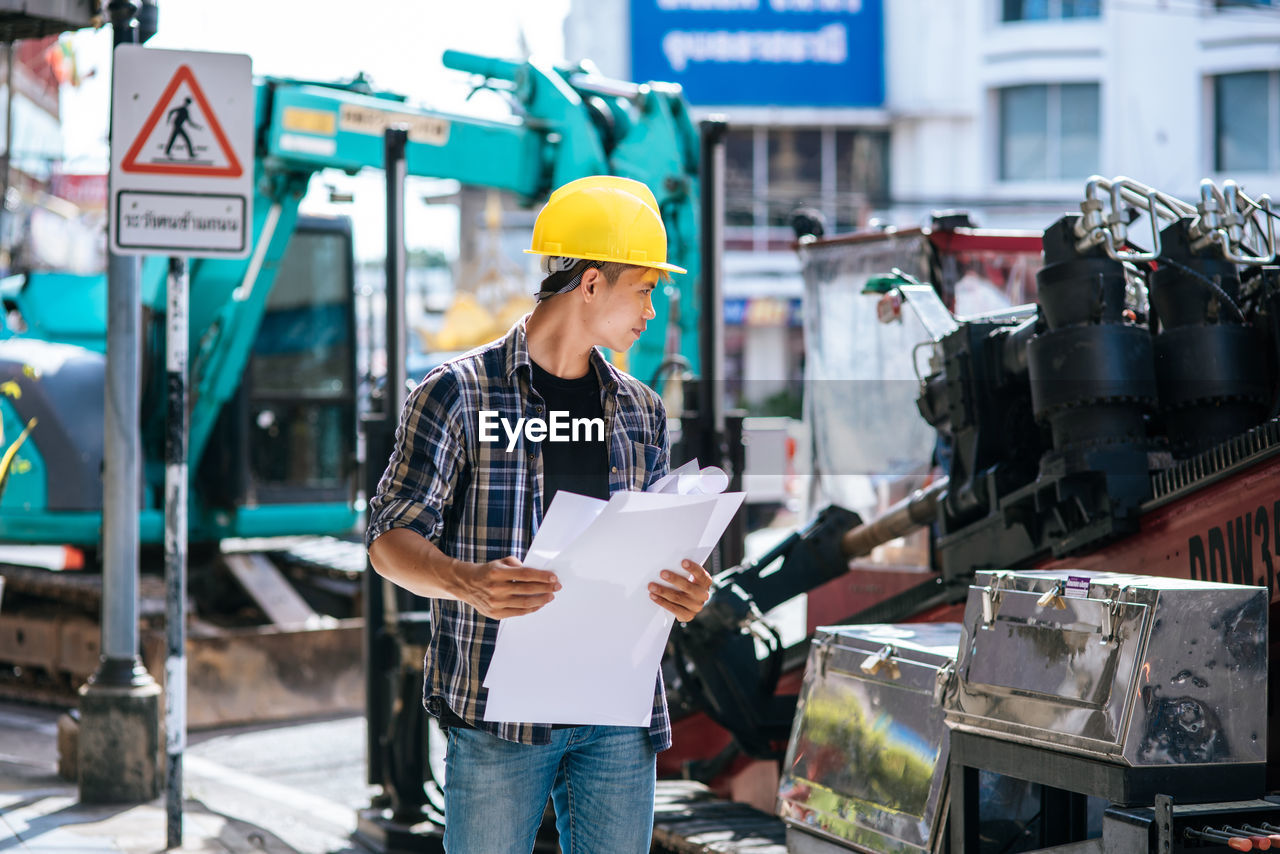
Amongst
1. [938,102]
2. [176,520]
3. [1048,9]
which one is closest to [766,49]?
[938,102]

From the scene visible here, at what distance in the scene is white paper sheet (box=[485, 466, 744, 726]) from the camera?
103 inches

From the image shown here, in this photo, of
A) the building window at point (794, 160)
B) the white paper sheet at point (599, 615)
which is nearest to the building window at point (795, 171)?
the building window at point (794, 160)

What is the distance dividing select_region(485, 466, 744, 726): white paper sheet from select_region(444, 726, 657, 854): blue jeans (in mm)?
99

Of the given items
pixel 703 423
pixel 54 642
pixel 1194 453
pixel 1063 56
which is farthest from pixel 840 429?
pixel 1063 56

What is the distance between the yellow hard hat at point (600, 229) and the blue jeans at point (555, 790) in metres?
0.94

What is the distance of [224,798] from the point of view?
23.7 feet

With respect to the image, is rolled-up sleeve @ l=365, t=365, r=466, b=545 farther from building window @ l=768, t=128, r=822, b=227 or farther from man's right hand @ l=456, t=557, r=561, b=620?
building window @ l=768, t=128, r=822, b=227

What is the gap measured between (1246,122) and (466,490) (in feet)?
105

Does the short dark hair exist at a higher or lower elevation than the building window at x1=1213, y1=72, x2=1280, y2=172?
lower

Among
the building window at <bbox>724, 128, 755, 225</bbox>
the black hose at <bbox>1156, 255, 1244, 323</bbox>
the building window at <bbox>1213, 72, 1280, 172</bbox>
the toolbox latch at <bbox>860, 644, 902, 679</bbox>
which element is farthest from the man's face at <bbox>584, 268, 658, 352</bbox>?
the building window at <bbox>1213, 72, 1280, 172</bbox>

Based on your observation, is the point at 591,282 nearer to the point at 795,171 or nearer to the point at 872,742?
the point at 872,742

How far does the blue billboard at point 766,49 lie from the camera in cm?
3397

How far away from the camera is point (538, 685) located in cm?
277

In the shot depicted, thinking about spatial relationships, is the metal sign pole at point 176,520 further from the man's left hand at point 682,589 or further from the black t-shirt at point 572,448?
the man's left hand at point 682,589
